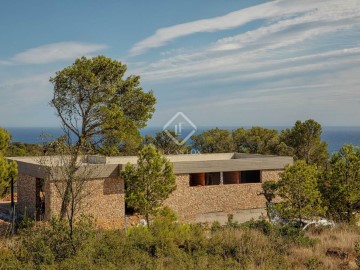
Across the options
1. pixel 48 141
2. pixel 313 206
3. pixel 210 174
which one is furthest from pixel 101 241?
pixel 210 174

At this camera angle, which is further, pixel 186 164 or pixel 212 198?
pixel 212 198

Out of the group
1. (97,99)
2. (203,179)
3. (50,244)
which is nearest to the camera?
(50,244)

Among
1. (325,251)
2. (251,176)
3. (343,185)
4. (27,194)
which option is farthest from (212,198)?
(325,251)

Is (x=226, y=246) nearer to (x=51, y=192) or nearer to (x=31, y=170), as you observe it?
(x=51, y=192)

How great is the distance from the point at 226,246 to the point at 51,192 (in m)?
13.6

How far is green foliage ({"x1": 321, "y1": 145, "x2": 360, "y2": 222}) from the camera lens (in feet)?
64.3

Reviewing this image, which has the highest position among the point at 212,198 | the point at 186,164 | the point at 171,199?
the point at 186,164

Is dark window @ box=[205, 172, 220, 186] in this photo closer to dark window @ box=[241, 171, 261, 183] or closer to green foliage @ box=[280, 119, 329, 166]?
dark window @ box=[241, 171, 261, 183]

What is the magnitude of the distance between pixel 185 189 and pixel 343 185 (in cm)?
1101

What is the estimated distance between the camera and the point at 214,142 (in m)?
50.3

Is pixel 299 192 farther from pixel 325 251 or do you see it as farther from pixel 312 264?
pixel 312 264

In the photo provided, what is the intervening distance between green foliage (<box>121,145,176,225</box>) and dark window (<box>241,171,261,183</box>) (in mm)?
10451

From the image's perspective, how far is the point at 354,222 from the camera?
1983 centimetres

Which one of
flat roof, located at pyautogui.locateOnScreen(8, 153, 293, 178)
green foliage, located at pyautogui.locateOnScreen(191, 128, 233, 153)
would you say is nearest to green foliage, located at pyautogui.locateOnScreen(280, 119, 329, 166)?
green foliage, located at pyautogui.locateOnScreen(191, 128, 233, 153)
